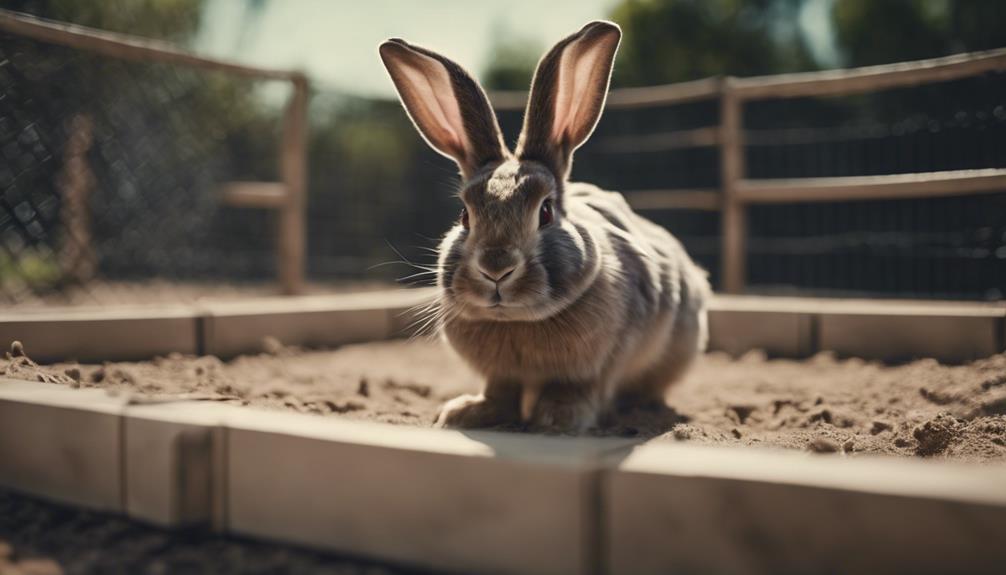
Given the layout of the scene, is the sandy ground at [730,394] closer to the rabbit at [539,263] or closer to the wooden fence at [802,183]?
the rabbit at [539,263]

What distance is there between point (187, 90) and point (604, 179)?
378cm

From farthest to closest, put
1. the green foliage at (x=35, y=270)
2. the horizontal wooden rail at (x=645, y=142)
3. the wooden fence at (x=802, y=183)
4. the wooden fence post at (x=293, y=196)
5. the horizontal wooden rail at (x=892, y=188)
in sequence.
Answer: the horizontal wooden rail at (x=645, y=142) → the green foliage at (x=35, y=270) → the wooden fence post at (x=293, y=196) → the wooden fence at (x=802, y=183) → the horizontal wooden rail at (x=892, y=188)

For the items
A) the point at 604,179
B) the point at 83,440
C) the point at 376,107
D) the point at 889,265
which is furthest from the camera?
the point at 376,107

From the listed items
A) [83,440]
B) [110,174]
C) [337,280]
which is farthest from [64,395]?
[337,280]

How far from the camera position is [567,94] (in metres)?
2.66

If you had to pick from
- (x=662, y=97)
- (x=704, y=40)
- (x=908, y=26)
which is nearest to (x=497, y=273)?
(x=662, y=97)

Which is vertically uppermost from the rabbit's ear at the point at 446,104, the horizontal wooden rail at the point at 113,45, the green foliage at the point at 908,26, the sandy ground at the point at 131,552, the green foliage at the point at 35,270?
the green foliage at the point at 908,26

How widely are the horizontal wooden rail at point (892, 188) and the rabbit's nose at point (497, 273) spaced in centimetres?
270

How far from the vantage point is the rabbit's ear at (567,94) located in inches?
97.3

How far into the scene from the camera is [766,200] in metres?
4.95

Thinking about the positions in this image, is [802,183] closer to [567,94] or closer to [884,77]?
[884,77]

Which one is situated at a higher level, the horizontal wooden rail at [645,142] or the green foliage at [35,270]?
the horizontal wooden rail at [645,142]

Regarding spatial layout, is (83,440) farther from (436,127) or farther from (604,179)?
(604,179)

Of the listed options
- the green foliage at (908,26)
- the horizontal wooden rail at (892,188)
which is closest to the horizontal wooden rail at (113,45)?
the horizontal wooden rail at (892,188)
